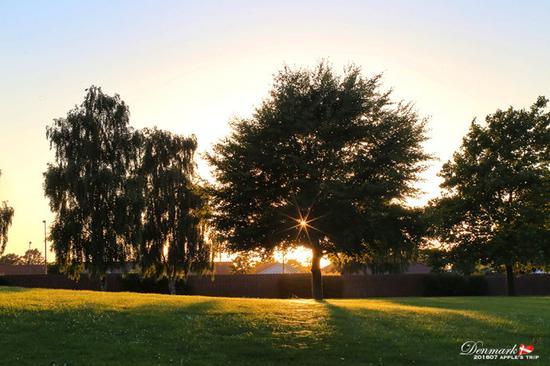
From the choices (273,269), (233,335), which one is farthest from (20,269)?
(233,335)

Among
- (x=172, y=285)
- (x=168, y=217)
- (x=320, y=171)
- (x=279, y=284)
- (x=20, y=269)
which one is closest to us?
(x=320, y=171)

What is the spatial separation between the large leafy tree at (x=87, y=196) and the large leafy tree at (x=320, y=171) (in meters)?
12.3

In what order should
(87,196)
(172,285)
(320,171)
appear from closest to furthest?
(320,171) < (87,196) < (172,285)

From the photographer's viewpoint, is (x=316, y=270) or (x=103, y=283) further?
(x=103, y=283)

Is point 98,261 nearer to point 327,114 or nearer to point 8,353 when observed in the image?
point 327,114

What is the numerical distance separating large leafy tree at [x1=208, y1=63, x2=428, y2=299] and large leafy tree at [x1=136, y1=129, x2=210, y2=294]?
516 inches

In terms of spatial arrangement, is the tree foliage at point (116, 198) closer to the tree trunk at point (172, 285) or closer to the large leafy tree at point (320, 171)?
the tree trunk at point (172, 285)

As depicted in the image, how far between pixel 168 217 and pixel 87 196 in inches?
281

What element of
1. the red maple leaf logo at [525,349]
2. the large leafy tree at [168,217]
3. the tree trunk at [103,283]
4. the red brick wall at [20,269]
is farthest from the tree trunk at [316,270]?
the red brick wall at [20,269]

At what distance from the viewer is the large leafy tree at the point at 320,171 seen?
32406mm

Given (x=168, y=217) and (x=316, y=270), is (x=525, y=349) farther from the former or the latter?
(x=168, y=217)

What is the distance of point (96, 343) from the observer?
13.5 metres

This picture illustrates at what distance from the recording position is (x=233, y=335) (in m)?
15.1

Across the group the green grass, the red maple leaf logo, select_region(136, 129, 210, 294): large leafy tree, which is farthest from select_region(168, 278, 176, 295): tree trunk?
the red maple leaf logo
